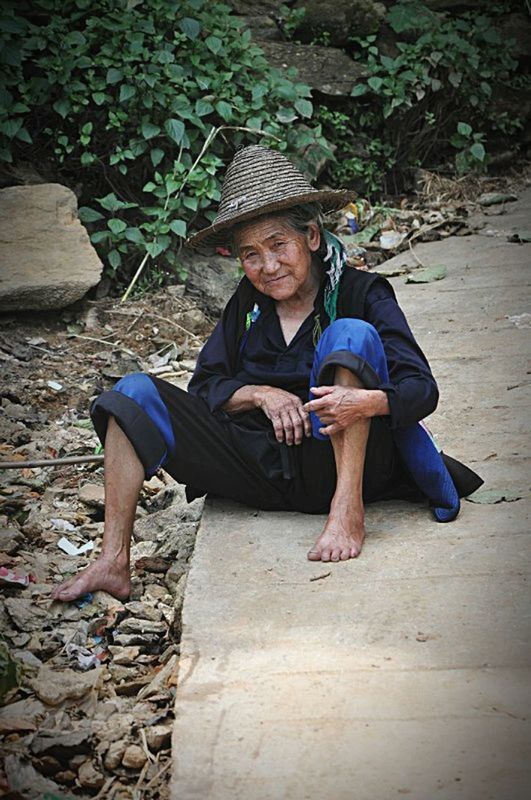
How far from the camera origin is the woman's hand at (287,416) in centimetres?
310

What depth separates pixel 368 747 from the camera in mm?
2043

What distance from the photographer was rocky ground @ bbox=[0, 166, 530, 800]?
7.47ft

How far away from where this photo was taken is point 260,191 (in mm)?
3170

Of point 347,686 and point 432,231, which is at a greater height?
point 347,686

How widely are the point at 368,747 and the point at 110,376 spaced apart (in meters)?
3.40

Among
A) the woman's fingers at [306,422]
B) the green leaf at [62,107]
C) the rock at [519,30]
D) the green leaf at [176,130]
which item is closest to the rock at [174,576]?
the woman's fingers at [306,422]

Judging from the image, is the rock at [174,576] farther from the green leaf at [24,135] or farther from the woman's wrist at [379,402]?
the green leaf at [24,135]

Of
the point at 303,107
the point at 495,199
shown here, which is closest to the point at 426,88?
the point at 495,199

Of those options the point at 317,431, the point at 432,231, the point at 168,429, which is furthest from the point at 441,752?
the point at 432,231

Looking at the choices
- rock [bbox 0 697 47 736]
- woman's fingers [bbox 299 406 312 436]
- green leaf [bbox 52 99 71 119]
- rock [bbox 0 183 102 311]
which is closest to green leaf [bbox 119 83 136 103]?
green leaf [bbox 52 99 71 119]

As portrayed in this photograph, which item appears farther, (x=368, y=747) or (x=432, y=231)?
(x=432, y=231)

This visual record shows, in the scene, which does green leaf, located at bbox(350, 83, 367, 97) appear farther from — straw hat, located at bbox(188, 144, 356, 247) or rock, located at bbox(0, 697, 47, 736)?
rock, located at bbox(0, 697, 47, 736)

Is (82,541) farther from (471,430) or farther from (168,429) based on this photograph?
(471,430)

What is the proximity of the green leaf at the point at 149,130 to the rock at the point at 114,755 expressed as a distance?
4395mm
